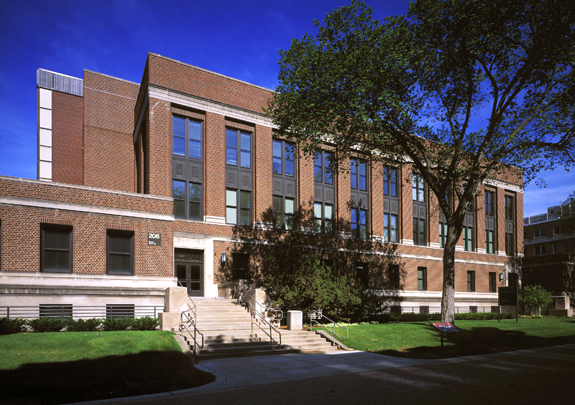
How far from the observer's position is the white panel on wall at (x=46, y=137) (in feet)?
115

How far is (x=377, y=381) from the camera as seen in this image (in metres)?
11.6

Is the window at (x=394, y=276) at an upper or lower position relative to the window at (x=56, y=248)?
lower

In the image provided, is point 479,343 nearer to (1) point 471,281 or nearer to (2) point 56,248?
(2) point 56,248

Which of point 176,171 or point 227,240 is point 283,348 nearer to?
point 227,240

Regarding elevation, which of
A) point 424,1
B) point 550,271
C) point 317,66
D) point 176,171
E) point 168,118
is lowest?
point 550,271

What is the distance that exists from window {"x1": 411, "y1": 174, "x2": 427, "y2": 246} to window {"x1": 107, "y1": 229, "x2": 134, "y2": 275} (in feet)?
86.2

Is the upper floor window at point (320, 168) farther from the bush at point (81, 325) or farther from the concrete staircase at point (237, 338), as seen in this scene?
the bush at point (81, 325)

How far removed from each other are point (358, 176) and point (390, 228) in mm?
5584

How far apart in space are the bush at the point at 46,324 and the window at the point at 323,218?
18968mm

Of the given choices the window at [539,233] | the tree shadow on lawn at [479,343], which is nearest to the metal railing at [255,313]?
the tree shadow on lawn at [479,343]

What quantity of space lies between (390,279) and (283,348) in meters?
21.6

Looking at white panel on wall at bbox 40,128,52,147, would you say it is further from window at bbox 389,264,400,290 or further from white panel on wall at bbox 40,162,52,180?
window at bbox 389,264,400,290

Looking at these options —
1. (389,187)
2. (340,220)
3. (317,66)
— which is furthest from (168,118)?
(389,187)

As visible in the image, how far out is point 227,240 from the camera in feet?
89.2
